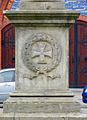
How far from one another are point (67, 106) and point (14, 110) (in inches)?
35.3

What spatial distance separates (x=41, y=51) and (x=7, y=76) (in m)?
9.28

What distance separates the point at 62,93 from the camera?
9.74 meters

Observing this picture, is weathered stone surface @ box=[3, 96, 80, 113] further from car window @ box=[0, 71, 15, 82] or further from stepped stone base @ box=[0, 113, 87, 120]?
car window @ box=[0, 71, 15, 82]

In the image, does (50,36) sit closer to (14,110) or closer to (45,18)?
(45,18)

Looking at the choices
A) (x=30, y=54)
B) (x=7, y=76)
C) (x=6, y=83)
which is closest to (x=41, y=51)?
(x=30, y=54)

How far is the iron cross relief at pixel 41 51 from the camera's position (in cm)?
980

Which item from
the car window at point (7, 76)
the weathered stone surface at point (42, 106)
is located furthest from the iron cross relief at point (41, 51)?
the car window at point (7, 76)

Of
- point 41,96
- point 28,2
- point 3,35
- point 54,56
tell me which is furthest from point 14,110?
point 3,35

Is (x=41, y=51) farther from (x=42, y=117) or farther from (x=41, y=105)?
(x=42, y=117)

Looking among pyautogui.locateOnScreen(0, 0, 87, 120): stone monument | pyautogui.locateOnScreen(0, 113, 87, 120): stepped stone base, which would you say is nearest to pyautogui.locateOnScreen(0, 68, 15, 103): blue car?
pyautogui.locateOnScreen(0, 0, 87, 120): stone monument

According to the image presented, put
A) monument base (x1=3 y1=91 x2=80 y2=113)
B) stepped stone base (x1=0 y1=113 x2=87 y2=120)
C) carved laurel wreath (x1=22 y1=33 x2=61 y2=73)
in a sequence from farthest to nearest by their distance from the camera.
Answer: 1. carved laurel wreath (x1=22 y1=33 x2=61 y2=73)
2. monument base (x1=3 y1=91 x2=80 y2=113)
3. stepped stone base (x1=0 y1=113 x2=87 y2=120)

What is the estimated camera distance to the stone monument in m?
9.70

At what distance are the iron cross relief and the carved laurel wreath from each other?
5 cm

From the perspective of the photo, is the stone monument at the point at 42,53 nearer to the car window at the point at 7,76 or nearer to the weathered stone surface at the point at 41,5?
the weathered stone surface at the point at 41,5
